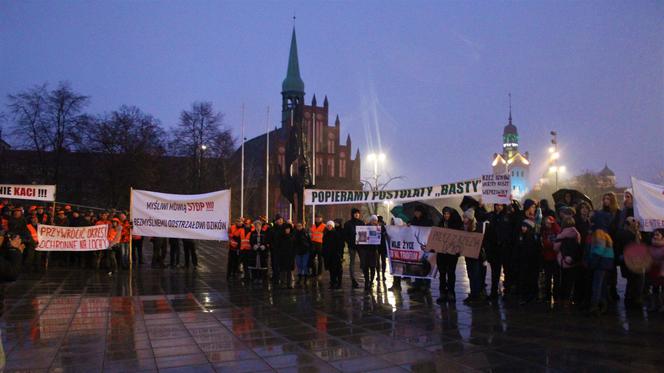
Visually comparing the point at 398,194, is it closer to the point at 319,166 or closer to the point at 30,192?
the point at 30,192

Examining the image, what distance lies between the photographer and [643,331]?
679cm

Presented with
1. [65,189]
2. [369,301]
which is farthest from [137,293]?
[65,189]

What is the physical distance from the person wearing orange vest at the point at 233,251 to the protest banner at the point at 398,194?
2.24 m

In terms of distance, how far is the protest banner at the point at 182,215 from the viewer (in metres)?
14.3

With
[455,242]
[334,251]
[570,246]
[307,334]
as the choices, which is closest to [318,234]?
[334,251]

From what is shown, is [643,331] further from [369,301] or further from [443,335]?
[369,301]

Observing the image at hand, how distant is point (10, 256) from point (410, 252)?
8.24 metres

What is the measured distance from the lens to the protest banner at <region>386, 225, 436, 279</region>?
11234 mm

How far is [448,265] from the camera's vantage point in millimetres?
9711

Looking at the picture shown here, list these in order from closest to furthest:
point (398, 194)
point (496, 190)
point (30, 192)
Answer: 1. point (496, 190)
2. point (398, 194)
3. point (30, 192)

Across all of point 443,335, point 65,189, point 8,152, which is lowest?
point 443,335

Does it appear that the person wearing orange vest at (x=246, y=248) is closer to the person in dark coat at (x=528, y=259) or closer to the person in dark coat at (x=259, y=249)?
the person in dark coat at (x=259, y=249)

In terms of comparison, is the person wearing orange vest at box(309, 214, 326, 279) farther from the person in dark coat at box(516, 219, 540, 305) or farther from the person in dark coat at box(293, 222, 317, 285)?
the person in dark coat at box(516, 219, 540, 305)

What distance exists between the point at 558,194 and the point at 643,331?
470 cm
